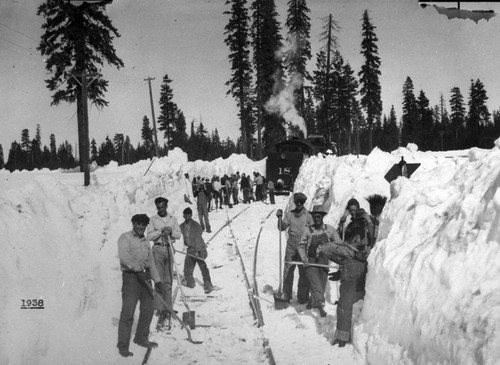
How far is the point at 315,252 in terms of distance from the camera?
7.11 m

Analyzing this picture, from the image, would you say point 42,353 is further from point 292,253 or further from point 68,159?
point 68,159

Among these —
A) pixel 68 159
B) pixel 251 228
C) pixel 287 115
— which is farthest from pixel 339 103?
pixel 68 159

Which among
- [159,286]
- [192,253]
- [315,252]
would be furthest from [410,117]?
Result: [159,286]

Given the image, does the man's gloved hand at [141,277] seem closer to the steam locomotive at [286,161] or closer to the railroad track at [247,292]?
the railroad track at [247,292]

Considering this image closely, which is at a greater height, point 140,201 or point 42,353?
point 140,201

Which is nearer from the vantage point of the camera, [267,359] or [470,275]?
[470,275]

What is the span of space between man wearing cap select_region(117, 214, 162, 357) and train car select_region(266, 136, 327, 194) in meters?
20.7

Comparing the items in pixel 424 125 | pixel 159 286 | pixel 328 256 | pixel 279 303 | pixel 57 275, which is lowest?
pixel 279 303

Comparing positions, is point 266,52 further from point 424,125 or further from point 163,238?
point 424,125

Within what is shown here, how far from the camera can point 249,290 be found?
7996 millimetres

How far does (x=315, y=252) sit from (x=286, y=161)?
2027 cm

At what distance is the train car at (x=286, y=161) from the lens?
88.3 ft

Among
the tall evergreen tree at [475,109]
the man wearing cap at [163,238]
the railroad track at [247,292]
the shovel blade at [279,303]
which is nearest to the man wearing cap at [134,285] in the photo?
the railroad track at [247,292]

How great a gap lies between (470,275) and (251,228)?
12.5 m
